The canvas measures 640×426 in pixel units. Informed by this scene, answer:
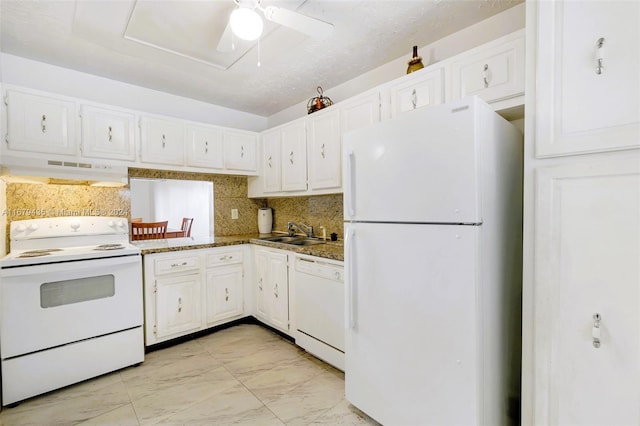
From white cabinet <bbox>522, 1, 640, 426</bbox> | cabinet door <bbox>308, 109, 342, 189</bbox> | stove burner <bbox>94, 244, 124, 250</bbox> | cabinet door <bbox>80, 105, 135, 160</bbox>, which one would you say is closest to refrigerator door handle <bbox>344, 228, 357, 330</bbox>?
white cabinet <bbox>522, 1, 640, 426</bbox>

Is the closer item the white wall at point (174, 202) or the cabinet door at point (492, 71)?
the cabinet door at point (492, 71)

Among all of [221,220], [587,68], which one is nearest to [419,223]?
[587,68]

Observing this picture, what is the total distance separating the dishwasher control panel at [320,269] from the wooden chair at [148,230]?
5.48 feet

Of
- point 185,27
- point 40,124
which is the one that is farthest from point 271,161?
point 40,124

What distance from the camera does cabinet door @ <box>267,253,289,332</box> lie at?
8.83ft

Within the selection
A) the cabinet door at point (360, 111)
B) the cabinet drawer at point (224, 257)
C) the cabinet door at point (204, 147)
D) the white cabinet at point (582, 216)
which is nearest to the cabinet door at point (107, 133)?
the cabinet door at point (204, 147)

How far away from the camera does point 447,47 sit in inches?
85.7

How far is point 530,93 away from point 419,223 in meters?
0.69

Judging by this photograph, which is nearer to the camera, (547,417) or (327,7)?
(547,417)

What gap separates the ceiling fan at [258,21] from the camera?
Result: 4.91 ft

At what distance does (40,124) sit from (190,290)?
1746 mm

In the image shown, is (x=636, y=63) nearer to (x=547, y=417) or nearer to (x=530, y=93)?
(x=530, y=93)

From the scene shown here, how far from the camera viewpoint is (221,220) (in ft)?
11.9

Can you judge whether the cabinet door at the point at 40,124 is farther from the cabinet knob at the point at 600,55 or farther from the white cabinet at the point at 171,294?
the cabinet knob at the point at 600,55
